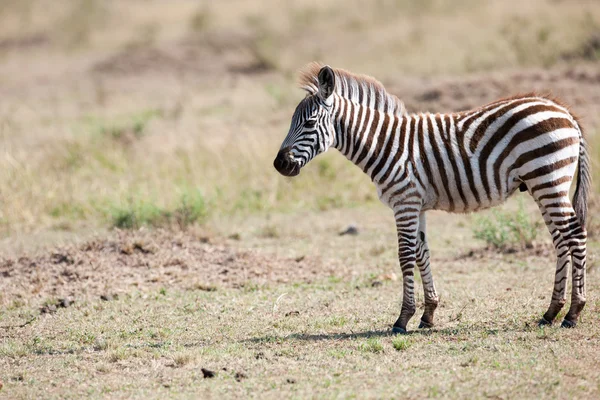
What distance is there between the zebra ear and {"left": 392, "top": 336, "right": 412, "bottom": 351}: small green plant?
7.36 ft

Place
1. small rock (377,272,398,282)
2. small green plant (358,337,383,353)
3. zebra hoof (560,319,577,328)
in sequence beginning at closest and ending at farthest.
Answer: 1. small green plant (358,337,383,353)
2. zebra hoof (560,319,577,328)
3. small rock (377,272,398,282)

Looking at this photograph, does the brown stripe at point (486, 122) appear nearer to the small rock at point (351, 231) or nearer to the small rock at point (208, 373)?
the small rock at point (208, 373)

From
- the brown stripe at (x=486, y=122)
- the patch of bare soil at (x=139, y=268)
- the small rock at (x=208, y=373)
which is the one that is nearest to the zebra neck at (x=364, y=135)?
the brown stripe at (x=486, y=122)

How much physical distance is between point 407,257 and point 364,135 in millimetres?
1171

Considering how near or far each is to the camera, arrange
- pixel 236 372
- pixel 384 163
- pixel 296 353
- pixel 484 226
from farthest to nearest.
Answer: pixel 484 226
pixel 384 163
pixel 296 353
pixel 236 372

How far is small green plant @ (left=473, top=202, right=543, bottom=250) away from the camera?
10156 millimetres

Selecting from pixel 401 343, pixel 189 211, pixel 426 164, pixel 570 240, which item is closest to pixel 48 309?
pixel 189 211

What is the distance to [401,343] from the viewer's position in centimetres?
670

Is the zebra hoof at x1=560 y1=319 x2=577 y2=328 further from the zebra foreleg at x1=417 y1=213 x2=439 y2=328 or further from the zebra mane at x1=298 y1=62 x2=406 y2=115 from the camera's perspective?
the zebra mane at x1=298 y1=62 x2=406 y2=115

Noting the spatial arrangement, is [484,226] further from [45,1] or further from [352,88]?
[45,1]

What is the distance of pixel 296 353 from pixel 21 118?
647 inches

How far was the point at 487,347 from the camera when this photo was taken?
659 centimetres

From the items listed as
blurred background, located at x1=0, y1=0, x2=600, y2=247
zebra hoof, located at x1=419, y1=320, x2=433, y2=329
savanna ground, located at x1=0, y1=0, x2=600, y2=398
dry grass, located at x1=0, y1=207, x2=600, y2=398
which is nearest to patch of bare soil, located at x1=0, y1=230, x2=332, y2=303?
savanna ground, located at x1=0, y1=0, x2=600, y2=398

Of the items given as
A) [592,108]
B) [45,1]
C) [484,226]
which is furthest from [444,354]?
[45,1]
